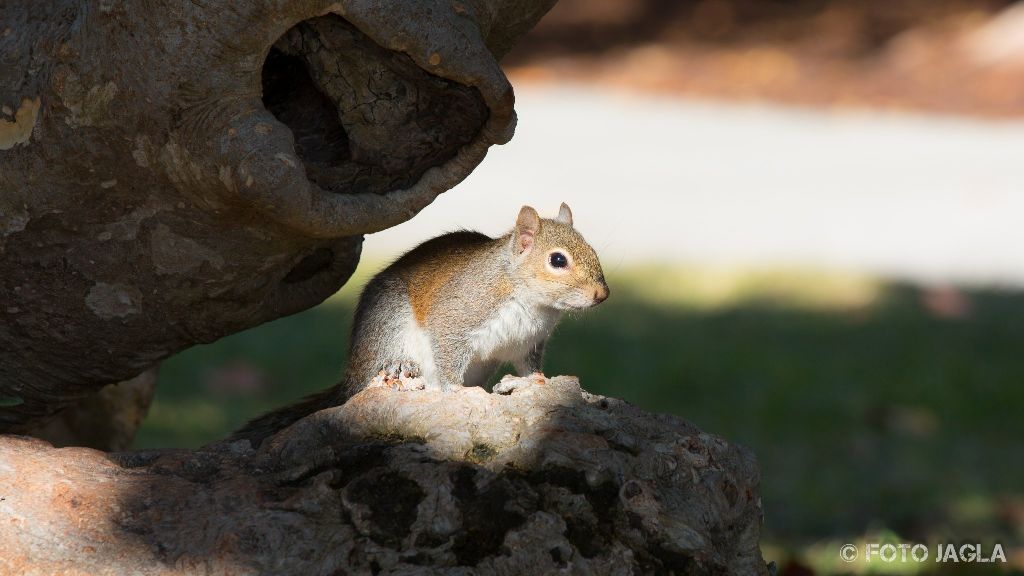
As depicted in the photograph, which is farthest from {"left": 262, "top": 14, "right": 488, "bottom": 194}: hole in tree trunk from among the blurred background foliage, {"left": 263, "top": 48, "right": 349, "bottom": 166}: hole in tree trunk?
the blurred background foliage

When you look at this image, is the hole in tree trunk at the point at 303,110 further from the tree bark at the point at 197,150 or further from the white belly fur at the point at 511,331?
the white belly fur at the point at 511,331

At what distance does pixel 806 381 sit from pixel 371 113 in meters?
3.71

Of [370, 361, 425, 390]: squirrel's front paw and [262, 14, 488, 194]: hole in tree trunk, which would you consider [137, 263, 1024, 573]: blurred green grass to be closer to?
[370, 361, 425, 390]: squirrel's front paw

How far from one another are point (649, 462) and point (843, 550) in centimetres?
184

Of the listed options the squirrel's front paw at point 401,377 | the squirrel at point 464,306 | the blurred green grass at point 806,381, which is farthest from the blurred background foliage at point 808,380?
the squirrel's front paw at point 401,377

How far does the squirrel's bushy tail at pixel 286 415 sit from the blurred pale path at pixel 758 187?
4.21 meters

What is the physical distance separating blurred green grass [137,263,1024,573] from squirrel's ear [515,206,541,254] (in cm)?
133

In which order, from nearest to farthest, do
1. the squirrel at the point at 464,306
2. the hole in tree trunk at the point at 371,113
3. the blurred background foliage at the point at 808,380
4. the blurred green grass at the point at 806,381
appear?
the hole in tree trunk at the point at 371,113, the squirrel at the point at 464,306, the blurred background foliage at the point at 808,380, the blurred green grass at the point at 806,381

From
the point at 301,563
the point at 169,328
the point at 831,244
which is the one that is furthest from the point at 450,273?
the point at 831,244

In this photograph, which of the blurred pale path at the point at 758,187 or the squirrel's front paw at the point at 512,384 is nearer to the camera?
the squirrel's front paw at the point at 512,384

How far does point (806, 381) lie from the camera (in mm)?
6117

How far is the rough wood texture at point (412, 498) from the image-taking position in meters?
2.36

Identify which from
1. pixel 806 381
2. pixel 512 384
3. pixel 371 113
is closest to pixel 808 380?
pixel 806 381

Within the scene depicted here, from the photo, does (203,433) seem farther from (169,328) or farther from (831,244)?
(831,244)
